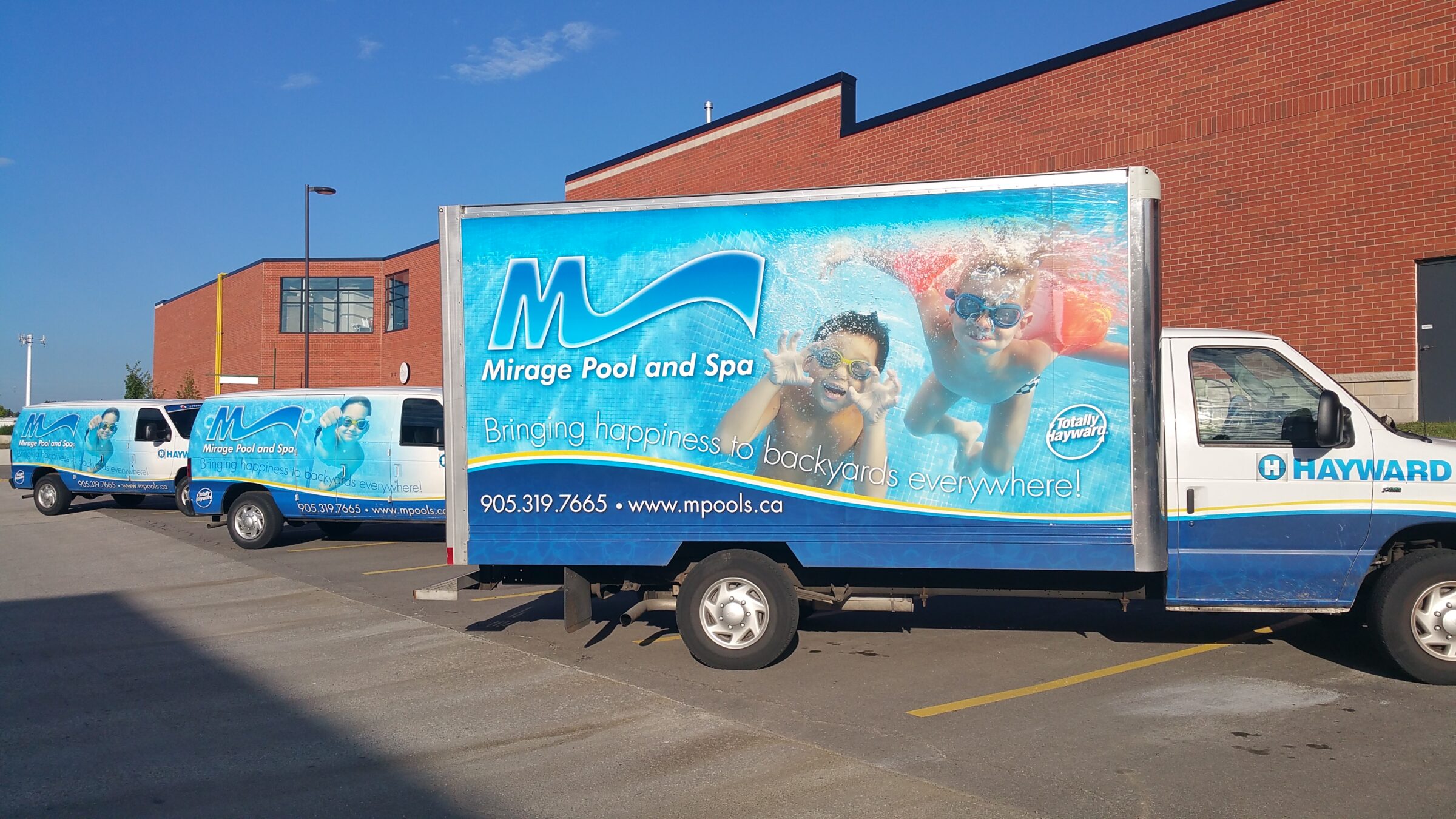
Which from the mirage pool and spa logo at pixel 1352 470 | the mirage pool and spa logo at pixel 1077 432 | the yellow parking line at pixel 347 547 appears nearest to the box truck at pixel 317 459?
the yellow parking line at pixel 347 547

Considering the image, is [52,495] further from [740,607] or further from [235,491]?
[740,607]

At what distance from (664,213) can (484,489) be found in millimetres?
2253

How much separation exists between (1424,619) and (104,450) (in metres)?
20.3

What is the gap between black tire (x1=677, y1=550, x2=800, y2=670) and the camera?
692 cm

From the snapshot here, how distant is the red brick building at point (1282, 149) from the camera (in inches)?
502

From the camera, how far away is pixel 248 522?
14.2 meters

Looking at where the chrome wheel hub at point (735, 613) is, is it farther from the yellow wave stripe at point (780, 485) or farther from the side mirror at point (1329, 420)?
the side mirror at point (1329, 420)

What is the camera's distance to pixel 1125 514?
646cm

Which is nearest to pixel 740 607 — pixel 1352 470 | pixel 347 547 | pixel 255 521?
pixel 1352 470

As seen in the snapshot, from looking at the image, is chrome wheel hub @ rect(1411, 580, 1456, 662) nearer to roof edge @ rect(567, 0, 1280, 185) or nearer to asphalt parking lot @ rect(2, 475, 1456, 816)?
asphalt parking lot @ rect(2, 475, 1456, 816)

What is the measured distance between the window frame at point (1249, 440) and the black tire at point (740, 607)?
2.84 meters

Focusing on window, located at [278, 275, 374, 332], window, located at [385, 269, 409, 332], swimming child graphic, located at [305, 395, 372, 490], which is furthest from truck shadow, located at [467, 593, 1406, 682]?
window, located at [278, 275, 374, 332]

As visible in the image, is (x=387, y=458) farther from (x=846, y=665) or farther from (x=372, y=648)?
(x=846, y=665)

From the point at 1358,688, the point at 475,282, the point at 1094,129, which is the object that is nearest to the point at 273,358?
the point at 1094,129
